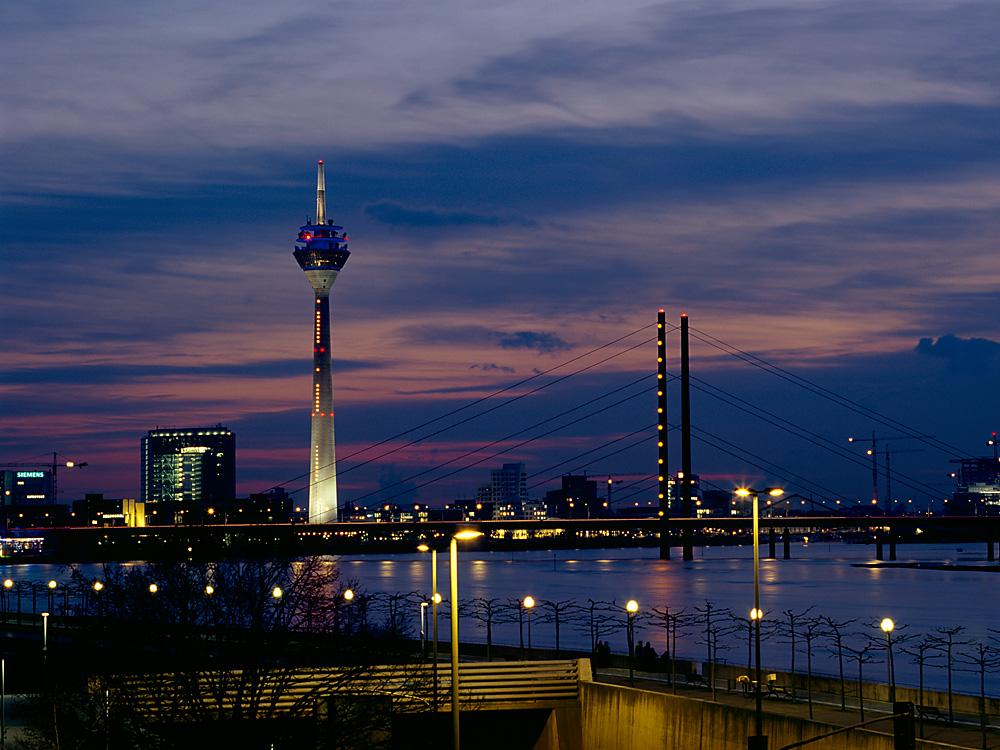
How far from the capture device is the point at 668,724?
2922 cm

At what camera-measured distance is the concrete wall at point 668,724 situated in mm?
26234

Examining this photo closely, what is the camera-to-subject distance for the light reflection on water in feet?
217

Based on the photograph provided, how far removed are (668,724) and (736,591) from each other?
7779 centimetres

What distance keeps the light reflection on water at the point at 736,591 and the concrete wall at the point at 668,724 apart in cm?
2005

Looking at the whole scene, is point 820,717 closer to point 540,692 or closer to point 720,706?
point 720,706

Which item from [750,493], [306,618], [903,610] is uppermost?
[750,493]

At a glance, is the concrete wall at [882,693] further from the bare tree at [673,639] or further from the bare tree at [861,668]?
the bare tree at [673,639]

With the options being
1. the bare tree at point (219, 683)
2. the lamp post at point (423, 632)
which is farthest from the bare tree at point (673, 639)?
the bare tree at point (219, 683)

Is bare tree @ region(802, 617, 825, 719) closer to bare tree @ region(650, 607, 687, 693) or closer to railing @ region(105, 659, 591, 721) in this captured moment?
bare tree @ region(650, 607, 687, 693)

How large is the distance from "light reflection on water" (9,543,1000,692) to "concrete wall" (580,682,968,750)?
20.0 metres

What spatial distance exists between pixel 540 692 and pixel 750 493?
9.40 meters

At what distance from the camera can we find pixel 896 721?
1652cm

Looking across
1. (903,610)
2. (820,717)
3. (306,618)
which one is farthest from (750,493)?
(903,610)

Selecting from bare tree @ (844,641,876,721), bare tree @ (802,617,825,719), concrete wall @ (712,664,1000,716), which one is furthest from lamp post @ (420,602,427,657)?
bare tree @ (844,641,876,721)
